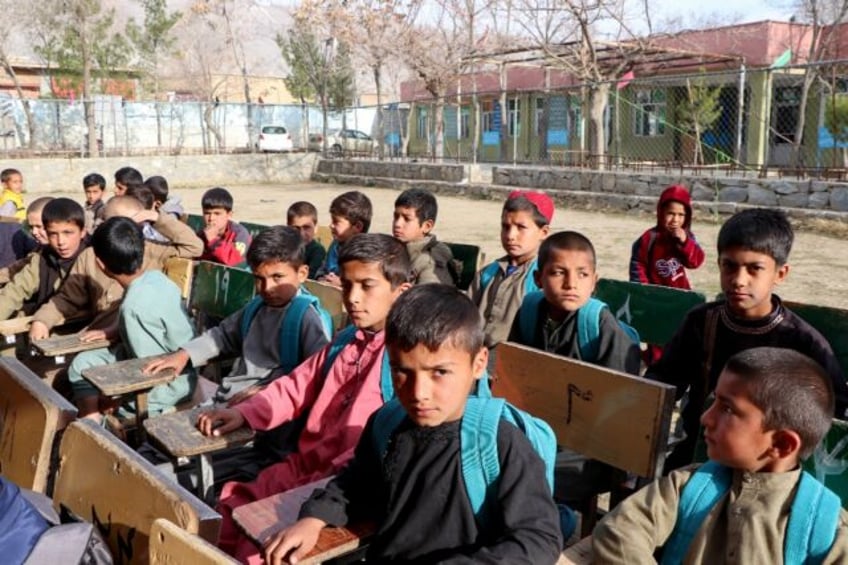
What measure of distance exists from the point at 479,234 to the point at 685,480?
1086cm

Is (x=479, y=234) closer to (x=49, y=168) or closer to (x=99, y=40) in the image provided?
(x=49, y=168)

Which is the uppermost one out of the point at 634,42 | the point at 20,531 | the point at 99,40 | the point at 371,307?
the point at 99,40

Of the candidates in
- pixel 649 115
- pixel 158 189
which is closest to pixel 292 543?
pixel 158 189

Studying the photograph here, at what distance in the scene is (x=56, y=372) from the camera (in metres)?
4.25

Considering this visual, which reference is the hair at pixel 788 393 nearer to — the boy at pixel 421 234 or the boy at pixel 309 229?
the boy at pixel 421 234

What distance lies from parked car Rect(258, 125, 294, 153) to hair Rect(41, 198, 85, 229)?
23.6 metres

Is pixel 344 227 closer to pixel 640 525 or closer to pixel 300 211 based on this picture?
pixel 300 211

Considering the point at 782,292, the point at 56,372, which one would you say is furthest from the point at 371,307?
the point at 782,292

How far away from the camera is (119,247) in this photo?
365 centimetres

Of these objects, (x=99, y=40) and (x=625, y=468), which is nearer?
(x=625, y=468)

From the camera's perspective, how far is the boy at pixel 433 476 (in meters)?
1.75

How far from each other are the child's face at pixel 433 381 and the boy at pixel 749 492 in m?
0.43

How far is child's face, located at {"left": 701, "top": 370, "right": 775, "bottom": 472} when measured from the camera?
175cm

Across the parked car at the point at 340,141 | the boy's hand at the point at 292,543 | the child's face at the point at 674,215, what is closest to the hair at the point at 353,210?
the child's face at the point at 674,215
